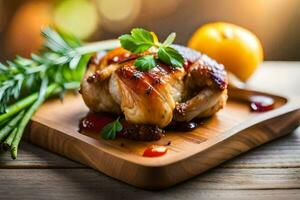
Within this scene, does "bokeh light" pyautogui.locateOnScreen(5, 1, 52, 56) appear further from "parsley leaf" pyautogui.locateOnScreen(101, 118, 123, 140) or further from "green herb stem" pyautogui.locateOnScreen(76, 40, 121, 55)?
"parsley leaf" pyautogui.locateOnScreen(101, 118, 123, 140)

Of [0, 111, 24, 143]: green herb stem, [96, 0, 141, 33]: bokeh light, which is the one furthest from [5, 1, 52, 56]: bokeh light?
[0, 111, 24, 143]: green herb stem

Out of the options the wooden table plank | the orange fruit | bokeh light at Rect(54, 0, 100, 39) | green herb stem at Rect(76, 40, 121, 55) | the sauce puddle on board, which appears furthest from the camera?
bokeh light at Rect(54, 0, 100, 39)

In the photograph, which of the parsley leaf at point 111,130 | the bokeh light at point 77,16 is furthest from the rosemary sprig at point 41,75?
the bokeh light at point 77,16

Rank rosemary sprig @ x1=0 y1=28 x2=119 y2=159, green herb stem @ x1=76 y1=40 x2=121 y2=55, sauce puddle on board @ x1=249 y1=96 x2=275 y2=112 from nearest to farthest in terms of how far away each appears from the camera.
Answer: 1. rosemary sprig @ x1=0 y1=28 x2=119 y2=159
2. sauce puddle on board @ x1=249 y1=96 x2=275 y2=112
3. green herb stem @ x1=76 y1=40 x2=121 y2=55

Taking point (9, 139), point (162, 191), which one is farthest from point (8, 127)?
point (162, 191)

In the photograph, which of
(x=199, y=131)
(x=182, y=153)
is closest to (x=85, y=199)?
(x=182, y=153)

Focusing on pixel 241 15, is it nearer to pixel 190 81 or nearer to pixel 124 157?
pixel 190 81

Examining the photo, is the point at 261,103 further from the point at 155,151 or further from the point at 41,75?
the point at 41,75
